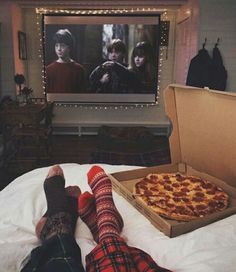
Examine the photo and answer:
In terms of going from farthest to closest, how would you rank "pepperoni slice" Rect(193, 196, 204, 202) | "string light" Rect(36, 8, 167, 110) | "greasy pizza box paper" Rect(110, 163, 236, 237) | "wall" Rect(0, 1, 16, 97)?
"string light" Rect(36, 8, 167, 110), "wall" Rect(0, 1, 16, 97), "pepperoni slice" Rect(193, 196, 204, 202), "greasy pizza box paper" Rect(110, 163, 236, 237)

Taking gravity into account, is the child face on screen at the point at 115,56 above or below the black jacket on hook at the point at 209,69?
above

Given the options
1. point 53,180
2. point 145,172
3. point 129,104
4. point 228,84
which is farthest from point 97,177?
point 129,104

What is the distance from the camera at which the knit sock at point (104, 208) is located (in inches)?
33.8

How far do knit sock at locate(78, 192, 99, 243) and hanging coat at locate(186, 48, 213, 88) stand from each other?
2.37 m

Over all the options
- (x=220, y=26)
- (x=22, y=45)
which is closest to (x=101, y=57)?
(x=22, y=45)

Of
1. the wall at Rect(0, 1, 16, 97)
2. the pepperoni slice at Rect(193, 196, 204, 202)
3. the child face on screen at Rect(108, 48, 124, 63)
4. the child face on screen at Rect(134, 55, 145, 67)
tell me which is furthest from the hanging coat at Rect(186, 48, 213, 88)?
the pepperoni slice at Rect(193, 196, 204, 202)

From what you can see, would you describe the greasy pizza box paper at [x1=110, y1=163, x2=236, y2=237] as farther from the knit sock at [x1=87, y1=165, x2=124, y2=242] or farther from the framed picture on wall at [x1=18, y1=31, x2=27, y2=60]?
the framed picture on wall at [x1=18, y1=31, x2=27, y2=60]

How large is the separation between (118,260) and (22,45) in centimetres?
359

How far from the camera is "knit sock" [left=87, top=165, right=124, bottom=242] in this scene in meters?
0.86

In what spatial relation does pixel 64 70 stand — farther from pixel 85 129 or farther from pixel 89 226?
pixel 89 226

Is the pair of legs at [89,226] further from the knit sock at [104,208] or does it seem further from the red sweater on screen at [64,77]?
the red sweater on screen at [64,77]

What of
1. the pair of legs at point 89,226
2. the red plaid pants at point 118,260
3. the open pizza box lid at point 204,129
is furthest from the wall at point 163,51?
the red plaid pants at point 118,260

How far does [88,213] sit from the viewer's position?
3.15 ft

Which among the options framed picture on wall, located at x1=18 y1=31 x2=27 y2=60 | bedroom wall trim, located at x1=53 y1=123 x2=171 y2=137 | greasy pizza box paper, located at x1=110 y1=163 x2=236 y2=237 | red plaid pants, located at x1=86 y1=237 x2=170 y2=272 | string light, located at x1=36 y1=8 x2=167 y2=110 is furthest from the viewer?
bedroom wall trim, located at x1=53 y1=123 x2=171 y2=137
